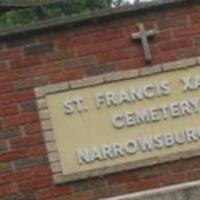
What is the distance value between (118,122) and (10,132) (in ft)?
2.91

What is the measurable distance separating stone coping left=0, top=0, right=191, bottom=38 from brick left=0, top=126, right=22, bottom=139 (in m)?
0.77

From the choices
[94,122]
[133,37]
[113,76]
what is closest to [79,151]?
[94,122]

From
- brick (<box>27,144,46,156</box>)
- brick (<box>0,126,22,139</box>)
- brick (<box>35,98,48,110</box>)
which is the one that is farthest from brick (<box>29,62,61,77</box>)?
brick (<box>27,144,46,156</box>)

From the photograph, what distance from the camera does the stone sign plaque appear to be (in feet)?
18.6

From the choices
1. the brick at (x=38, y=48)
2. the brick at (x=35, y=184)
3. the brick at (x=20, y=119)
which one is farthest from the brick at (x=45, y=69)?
the brick at (x=35, y=184)

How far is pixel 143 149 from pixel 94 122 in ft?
1.48

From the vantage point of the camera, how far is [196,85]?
226 inches

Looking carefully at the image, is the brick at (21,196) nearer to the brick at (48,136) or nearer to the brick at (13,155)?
the brick at (13,155)

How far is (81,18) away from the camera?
579cm

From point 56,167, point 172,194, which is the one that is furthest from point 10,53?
point 172,194

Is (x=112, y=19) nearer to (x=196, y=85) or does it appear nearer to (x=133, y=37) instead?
(x=133, y=37)

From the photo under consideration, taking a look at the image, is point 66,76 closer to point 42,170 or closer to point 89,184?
point 42,170

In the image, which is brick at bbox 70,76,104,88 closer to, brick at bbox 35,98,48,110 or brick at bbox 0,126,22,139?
brick at bbox 35,98,48,110

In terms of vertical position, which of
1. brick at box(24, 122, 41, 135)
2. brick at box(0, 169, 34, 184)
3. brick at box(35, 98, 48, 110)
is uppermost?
brick at box(35, 98, 48, 110)
